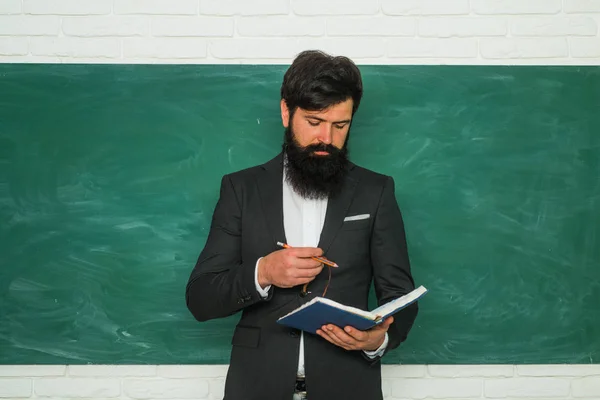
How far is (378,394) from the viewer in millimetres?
1855

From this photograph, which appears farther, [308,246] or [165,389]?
[165,389]

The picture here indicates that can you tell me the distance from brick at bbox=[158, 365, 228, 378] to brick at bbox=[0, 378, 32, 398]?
479 mm

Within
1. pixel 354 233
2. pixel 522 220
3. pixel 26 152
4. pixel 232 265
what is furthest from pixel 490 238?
pixel 26 152

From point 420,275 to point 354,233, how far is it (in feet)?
2.36
